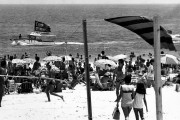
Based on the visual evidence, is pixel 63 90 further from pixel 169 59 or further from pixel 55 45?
pixel 55 45

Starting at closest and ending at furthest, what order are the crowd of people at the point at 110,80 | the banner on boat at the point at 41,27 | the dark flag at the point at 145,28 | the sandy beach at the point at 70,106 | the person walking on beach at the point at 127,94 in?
the dark flag at the point at 145,28, the person walking on beach at the point at 127,94, the crowd of people at the point at 110,80, the sandy beach at the point at 70,106, the banner on boat at the point at 41,27

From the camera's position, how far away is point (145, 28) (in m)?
7.38

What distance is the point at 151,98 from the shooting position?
46.5ft

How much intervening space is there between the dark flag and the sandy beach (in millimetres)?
4008

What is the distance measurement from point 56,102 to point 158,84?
272 inches

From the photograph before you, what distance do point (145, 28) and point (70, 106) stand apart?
5.99 meters

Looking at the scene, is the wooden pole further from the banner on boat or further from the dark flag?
the banner on boat

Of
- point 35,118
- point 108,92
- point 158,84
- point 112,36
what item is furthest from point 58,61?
point 112,36

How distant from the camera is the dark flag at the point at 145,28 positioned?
723cm

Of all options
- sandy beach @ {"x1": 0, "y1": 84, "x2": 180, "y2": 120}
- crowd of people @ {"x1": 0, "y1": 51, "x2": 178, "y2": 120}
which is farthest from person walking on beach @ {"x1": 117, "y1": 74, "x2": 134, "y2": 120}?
sandy beach @ {"x1": 0, "y1": 84, "x2": 180, "y2": 120}

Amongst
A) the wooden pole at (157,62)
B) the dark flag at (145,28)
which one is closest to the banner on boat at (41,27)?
the dark flag at (145,28)

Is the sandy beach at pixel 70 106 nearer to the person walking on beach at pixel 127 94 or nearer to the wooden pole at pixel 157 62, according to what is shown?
the person walking on beach at pixel 127 94

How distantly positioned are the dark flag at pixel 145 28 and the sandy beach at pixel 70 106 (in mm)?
4008

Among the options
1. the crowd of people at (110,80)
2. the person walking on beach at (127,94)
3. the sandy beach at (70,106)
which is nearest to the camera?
the person walking on beach at (127,94)
